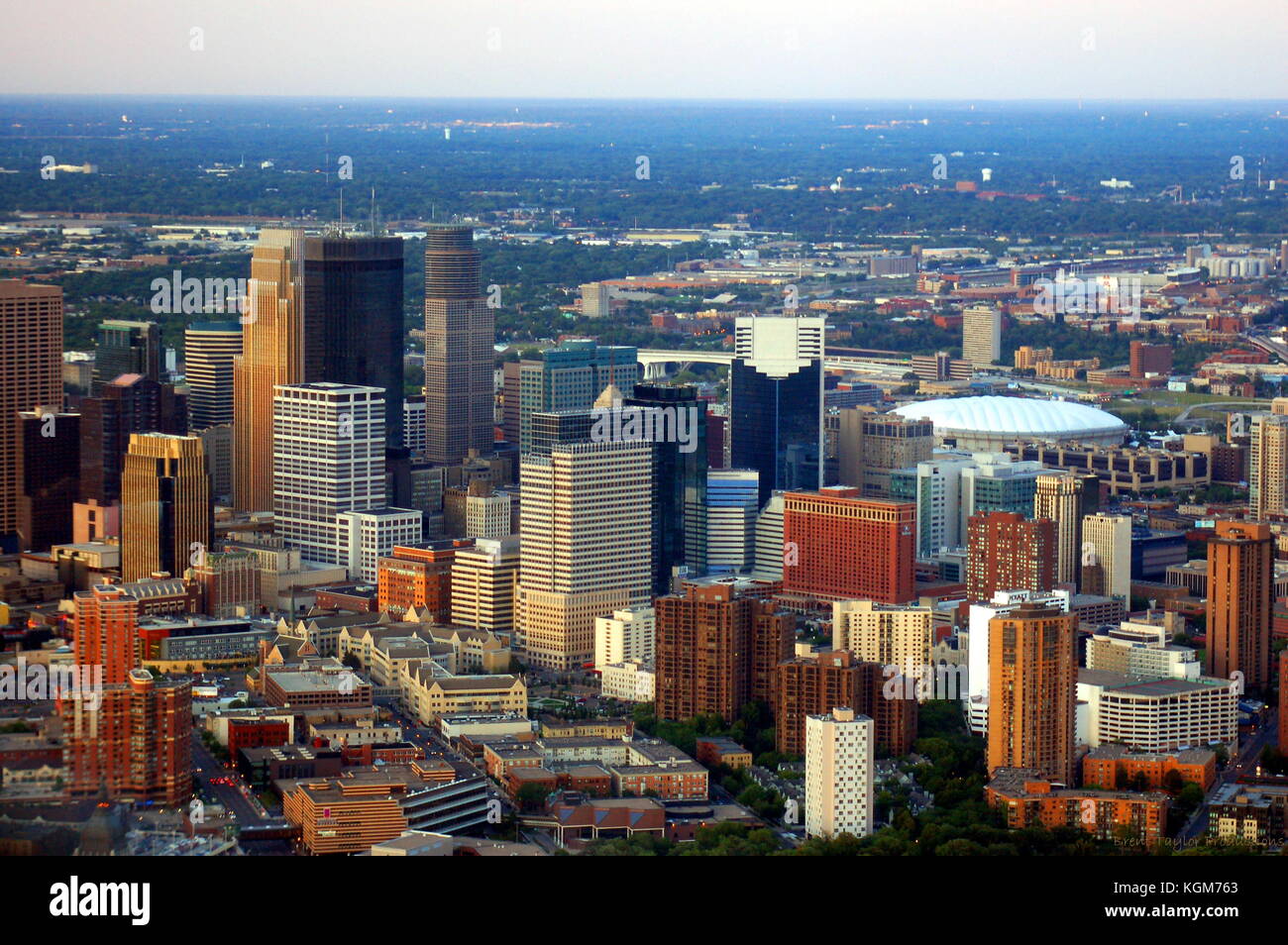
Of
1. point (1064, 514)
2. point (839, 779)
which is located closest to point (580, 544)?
point (1064, 514)

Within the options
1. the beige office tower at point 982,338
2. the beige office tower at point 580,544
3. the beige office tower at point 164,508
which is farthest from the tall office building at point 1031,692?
the beige office tower at point 982,338

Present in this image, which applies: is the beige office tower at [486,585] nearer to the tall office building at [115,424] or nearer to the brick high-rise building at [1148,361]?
the tall office building at [115,424]

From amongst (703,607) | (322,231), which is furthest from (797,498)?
(322,231)

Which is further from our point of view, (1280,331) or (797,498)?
(1280,331)

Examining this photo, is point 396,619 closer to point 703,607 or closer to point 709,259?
point 703,607

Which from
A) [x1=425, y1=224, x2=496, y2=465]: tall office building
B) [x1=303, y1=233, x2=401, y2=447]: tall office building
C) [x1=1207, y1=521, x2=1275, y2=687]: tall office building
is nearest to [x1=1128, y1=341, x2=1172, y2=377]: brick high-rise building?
[x1=425, y1=224, x2=496, y2=465]: tall office building

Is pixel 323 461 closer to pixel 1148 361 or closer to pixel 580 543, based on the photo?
pixel 580 543
